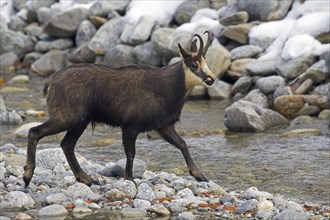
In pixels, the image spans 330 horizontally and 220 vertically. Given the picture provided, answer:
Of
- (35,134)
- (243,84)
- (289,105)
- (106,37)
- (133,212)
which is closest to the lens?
(133,212)

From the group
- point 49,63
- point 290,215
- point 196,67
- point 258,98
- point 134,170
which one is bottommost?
point 49,63

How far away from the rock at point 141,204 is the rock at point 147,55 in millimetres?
14004

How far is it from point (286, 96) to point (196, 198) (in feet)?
29.8

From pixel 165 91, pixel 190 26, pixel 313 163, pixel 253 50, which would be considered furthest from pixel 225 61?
pixel 165 91

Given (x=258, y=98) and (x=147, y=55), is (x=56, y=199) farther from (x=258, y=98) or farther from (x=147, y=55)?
(x=147, y=55)

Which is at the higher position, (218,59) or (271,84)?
(218,59)

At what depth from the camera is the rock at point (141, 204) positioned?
9350 millimetres

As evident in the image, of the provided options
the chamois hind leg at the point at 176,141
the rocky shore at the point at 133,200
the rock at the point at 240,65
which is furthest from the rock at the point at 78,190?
the rock at the point at 240,65

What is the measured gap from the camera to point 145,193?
9.82 metres

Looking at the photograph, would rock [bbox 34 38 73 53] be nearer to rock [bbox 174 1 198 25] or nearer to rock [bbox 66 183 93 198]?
rock [bbox 174 1 198 25]

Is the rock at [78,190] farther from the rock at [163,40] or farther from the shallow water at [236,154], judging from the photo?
the rock at [163,40]

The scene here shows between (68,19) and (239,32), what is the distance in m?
6.51

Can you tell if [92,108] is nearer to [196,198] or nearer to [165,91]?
[165,91]

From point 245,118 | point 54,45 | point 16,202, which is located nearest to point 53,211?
point 16,202
